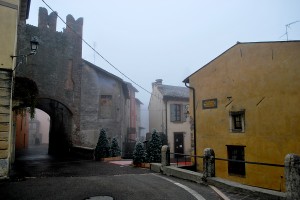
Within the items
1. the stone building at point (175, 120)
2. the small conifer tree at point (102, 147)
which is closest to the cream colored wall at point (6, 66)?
the small conifer tree at point (102, 147)

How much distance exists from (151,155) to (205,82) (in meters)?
5.95

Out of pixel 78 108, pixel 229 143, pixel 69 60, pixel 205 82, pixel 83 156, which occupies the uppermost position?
pixel 69 60

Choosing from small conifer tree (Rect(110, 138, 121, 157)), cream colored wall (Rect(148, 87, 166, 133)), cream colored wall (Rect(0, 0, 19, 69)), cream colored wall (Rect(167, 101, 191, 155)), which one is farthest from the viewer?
cream colored wall (Rect(148, 87, 166, 133))

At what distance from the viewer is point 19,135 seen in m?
33.6

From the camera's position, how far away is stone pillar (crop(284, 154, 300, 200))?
584 centimetres

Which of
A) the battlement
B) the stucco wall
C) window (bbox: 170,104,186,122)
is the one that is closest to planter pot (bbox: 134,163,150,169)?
the stucco wall

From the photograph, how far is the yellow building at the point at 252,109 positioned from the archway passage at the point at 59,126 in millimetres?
11182

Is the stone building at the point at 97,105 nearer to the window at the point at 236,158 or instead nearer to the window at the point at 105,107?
the window at the point at 105,107

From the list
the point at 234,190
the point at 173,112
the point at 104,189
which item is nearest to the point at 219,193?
the point at 234,190

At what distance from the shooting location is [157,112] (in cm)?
3159

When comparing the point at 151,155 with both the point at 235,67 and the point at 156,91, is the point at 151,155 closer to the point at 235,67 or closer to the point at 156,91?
the point at 235,67

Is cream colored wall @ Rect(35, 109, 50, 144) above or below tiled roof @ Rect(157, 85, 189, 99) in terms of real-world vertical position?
below

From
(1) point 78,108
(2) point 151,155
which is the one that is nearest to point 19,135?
(1) point 78,108

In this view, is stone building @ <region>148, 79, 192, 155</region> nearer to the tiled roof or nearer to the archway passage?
the tiled roof
